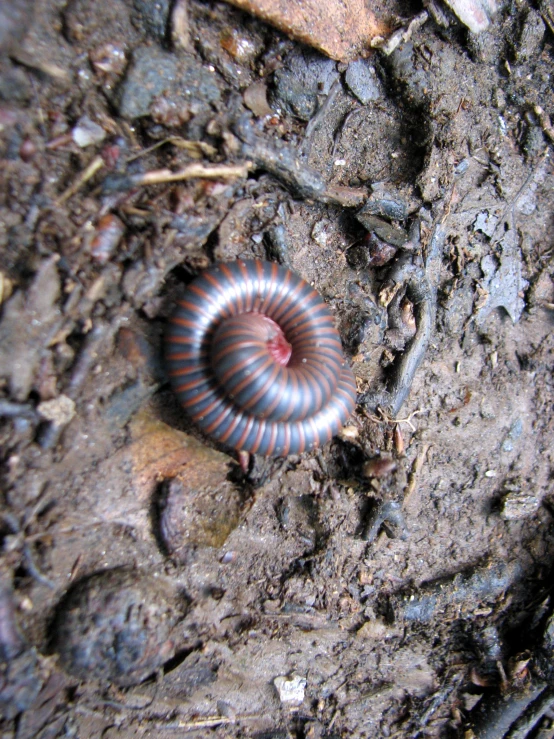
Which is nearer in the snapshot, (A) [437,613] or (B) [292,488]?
(B) [292,488]

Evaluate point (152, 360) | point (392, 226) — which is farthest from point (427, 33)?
point (152, 360)

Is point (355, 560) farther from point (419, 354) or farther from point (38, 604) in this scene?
point (38, 604)

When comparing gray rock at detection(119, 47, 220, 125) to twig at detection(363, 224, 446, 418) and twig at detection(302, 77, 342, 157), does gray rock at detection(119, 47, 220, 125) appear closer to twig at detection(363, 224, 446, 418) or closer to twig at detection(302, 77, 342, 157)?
twig at detection(302, 77, 342, 157)

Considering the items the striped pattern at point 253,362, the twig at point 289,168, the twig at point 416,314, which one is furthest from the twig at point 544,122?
the striped pattern at point 253,362

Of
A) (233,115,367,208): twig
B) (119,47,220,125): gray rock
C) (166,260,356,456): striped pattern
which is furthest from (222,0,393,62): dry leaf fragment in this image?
(166,260,356,456): striped pattern

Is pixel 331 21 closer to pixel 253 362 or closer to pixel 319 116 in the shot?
pixel 319 116

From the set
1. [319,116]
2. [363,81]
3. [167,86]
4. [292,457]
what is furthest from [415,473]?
[167,86]
